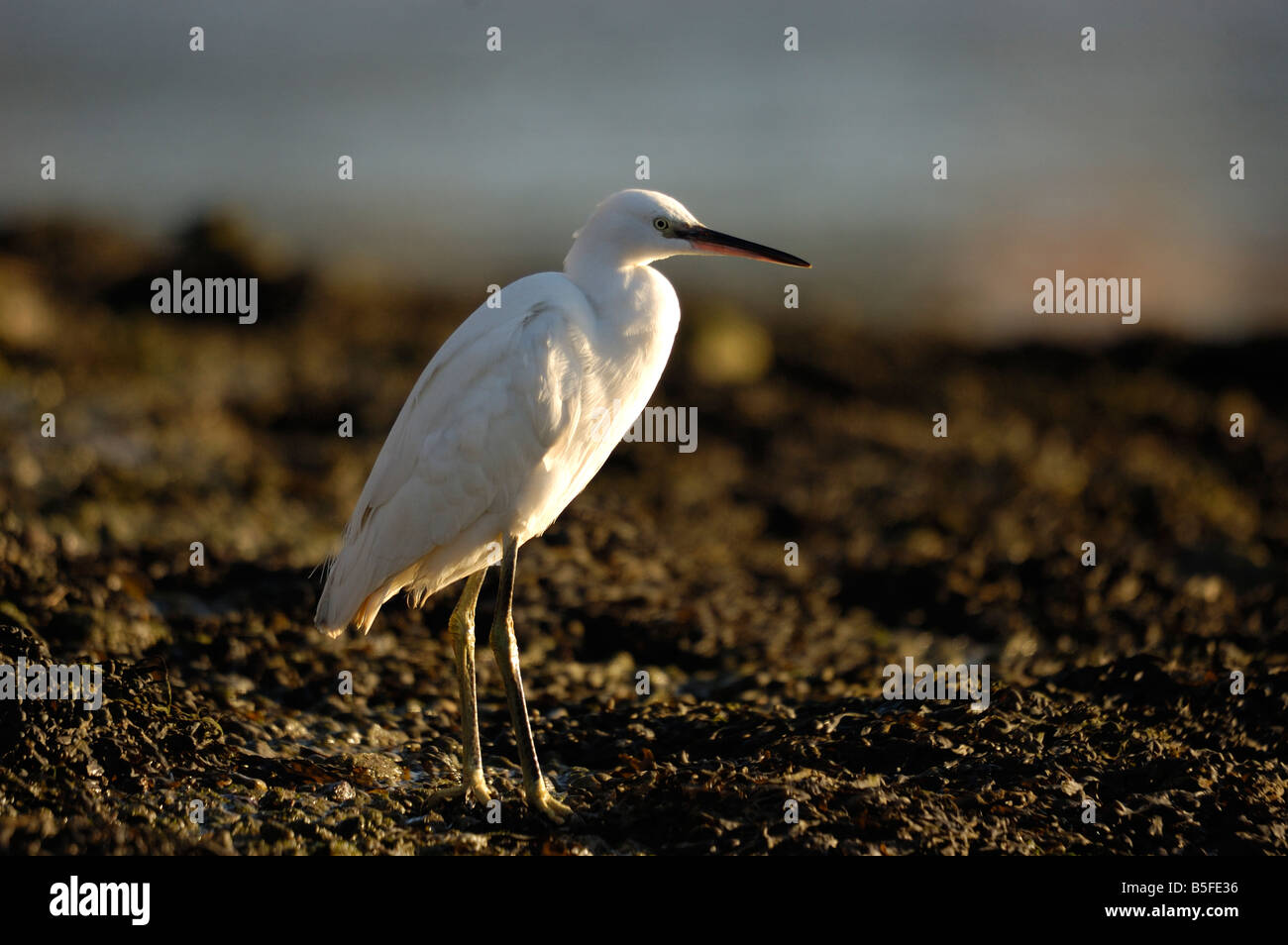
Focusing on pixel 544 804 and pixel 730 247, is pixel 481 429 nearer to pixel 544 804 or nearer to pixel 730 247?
pixel 730 247

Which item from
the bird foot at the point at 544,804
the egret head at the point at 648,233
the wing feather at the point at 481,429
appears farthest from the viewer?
the egret head at the point at 648,233

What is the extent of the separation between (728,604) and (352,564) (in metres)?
4.97

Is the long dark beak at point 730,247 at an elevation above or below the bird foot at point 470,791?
above

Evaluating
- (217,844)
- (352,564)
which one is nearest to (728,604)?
(352,564)

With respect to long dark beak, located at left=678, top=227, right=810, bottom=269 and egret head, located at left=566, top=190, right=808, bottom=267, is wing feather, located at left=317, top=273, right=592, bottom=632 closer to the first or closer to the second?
egret head, located at left=566, top=190, right=808, bottom=267

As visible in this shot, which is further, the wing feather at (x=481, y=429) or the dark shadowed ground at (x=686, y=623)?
the wing feather at (x=481, y=429)

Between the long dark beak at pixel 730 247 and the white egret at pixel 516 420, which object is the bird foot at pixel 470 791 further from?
the long dark beak at pixel 730 247

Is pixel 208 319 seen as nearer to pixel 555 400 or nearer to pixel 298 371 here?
pixel 298 371

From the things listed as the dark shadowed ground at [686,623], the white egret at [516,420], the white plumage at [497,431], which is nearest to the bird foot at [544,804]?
the white egret at [516,420]

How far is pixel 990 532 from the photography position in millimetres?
13328

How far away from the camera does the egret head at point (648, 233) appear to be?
567cm

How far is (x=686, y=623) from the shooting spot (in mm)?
9258

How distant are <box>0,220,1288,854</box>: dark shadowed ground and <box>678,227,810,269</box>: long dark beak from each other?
2580 millimetres

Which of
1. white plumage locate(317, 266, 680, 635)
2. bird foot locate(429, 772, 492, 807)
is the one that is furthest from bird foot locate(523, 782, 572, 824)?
white plumage locate(317, 266, 680, 635)
